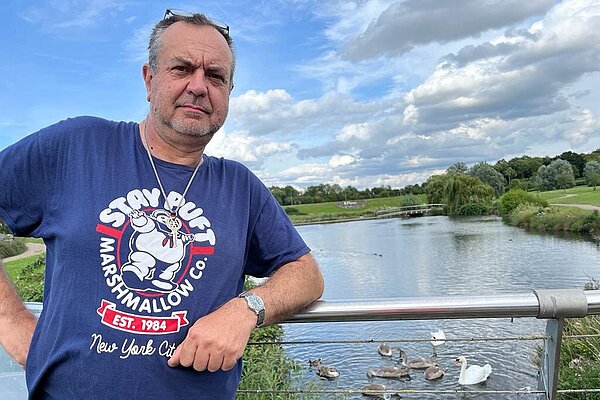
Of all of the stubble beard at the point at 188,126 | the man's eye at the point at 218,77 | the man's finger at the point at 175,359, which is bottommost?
the man's finger at the point at 175,359

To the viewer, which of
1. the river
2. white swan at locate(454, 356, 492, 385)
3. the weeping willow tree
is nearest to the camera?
white swan at locate(454, 356, 492, 385)

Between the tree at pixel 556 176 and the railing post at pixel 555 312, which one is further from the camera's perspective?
the tree at pixel 556 176

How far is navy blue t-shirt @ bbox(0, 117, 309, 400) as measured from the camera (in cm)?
135

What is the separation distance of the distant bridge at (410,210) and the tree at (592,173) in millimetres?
14093

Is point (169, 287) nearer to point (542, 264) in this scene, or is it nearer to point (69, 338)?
point (69, 338)

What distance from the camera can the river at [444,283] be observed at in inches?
348

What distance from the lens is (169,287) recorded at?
1.40 meters

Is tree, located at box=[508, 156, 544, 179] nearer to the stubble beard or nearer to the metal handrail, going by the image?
the metal handrail

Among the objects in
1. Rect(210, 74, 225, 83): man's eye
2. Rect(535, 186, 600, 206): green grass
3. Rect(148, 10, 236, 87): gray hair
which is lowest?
Rect(535, 186, 600, 206): green grass

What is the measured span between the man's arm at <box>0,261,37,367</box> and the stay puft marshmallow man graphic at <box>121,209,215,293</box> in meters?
0.33

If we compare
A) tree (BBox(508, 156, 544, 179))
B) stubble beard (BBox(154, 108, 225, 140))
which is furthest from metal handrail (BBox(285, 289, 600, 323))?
tree (BBox(508, 156, 544, 179))

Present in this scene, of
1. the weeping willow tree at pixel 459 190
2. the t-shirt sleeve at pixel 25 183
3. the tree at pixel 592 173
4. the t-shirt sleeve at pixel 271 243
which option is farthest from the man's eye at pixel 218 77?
the tree at pixel 592 173

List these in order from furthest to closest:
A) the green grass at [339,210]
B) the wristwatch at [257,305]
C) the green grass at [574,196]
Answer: the green grass at [339,210] → the green grass at [574,196] → the wristwatch at [257,305]

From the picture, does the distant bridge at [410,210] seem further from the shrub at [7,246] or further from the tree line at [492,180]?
the shrub at [7,246]
